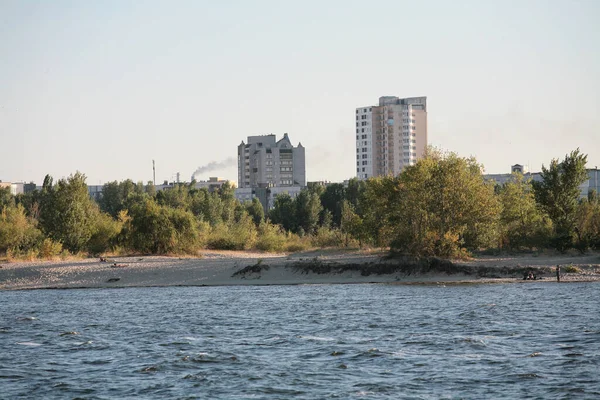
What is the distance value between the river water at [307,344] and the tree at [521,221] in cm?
1662

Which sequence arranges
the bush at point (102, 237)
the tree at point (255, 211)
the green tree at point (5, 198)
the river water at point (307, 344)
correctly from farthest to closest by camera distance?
the tree at point (255, 211), the green tree at point (5, 198), the bush at point (102, 237), the river water at point (307, 344)

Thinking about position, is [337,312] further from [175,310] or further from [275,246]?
[275,246]

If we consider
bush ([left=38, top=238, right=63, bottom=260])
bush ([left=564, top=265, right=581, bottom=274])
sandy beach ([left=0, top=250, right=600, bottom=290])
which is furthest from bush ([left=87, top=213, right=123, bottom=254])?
bush ([left=564, top=265, right=581, bottom=274])

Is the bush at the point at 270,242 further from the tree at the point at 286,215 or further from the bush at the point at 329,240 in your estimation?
the tree at the point at 286,215

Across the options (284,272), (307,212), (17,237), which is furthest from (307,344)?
(307,212)

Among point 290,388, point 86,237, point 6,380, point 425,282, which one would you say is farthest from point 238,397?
point 86,237

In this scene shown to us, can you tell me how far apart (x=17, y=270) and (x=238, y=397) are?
35.5m

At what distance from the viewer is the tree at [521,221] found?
64062 millimetres

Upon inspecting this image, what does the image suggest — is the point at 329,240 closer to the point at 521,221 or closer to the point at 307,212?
the point at 521,221

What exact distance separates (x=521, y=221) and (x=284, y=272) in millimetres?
21864

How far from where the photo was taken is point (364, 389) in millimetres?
22797

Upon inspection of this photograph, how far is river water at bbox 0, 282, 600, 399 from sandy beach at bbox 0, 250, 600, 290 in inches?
151

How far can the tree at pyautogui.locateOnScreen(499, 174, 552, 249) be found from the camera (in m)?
64.1

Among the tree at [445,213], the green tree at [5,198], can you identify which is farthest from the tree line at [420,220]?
the green tree at [5,198]
